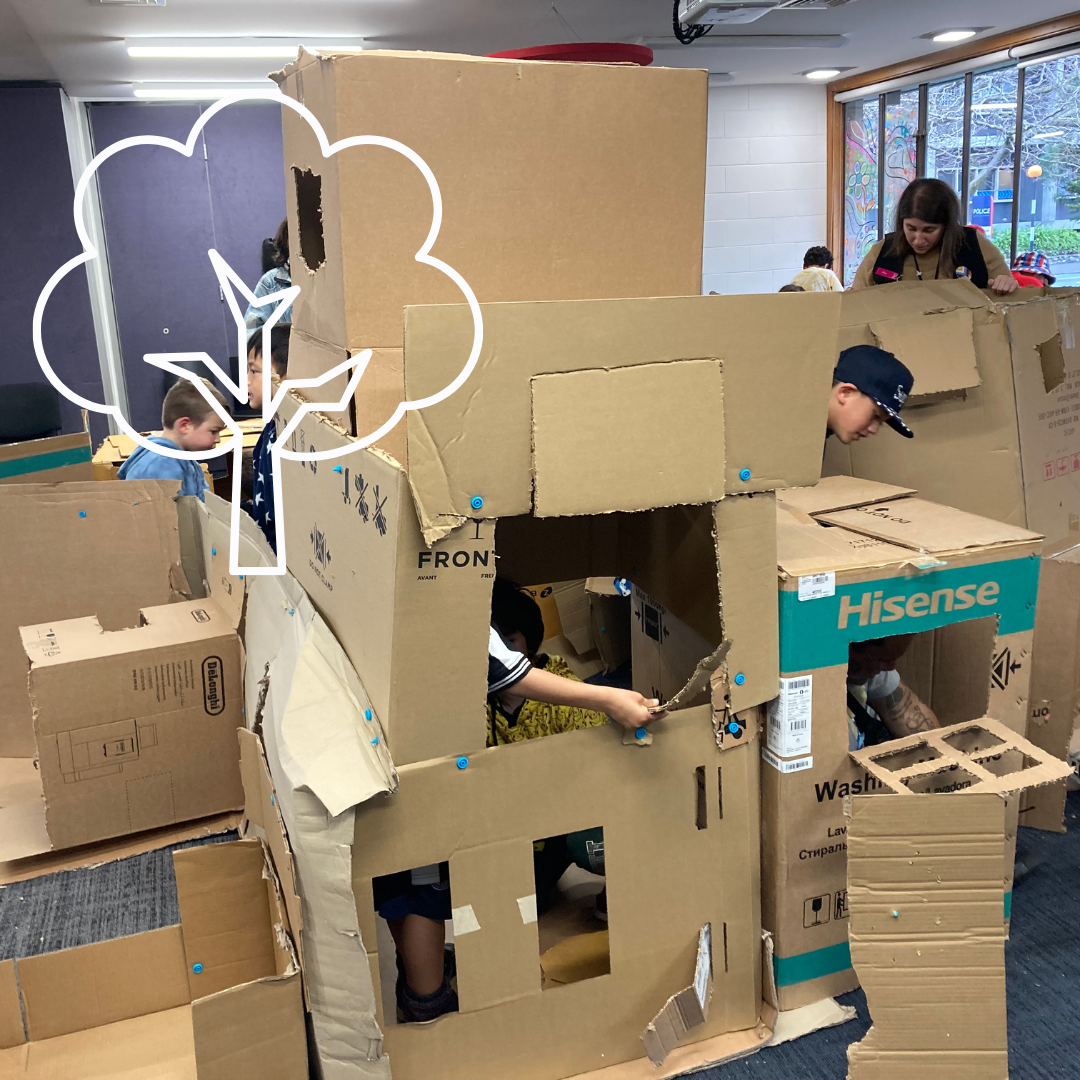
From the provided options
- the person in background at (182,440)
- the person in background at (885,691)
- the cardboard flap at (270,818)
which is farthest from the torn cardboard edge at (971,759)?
the person in background at (182,440)

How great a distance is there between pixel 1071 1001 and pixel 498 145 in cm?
154

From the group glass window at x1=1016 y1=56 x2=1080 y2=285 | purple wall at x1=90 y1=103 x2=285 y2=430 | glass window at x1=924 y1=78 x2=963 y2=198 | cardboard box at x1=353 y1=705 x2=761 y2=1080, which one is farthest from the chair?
glass window at x1=924 y1=78 x2=963 y2=198

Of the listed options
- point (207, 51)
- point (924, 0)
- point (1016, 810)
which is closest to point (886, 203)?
point (924, 0)

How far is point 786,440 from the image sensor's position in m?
1.23

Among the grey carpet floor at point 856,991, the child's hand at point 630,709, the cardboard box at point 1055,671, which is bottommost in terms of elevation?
the grey carpet floor at point 856,991

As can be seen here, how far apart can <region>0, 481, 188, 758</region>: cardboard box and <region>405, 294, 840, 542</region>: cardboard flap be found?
4.79ft

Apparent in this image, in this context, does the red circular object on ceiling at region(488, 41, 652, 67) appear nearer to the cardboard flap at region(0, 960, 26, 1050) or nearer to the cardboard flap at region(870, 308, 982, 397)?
the cardboard flap at region(870, 308, 982, 397)

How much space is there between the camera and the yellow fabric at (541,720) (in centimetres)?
146

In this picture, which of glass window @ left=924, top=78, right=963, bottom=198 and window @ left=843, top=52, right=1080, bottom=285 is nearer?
window @ left=843, top=52, right=1080, bottom=285

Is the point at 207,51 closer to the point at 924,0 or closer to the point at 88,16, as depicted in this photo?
the point at 88,16

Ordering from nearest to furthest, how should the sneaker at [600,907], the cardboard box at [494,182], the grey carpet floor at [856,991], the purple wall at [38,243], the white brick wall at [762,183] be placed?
the cardboard box at [494,182] → the grey carpet floor at [856,991] → the sneaker at [600,907] → the purple wall at [38,243] → the white brick wall at [762,183]

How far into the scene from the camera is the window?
5.45m

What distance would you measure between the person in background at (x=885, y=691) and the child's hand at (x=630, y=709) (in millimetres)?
577

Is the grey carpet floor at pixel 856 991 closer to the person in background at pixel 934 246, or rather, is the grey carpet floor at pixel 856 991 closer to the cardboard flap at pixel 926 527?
the cardboard flap at pixel 926 527
